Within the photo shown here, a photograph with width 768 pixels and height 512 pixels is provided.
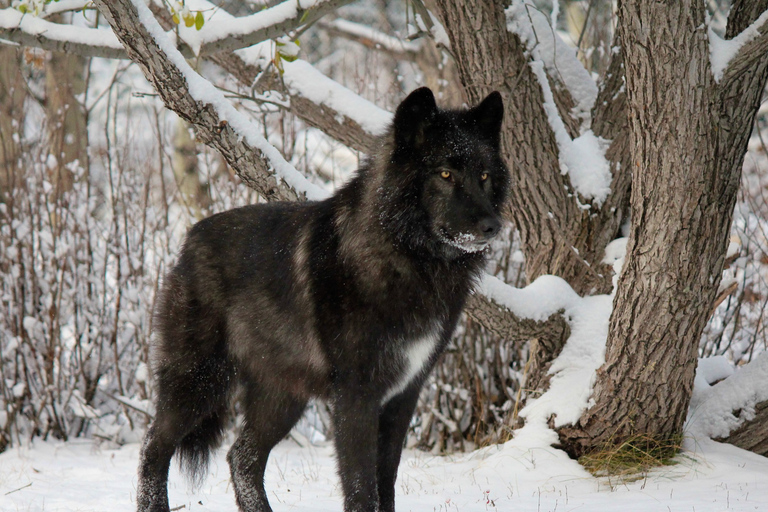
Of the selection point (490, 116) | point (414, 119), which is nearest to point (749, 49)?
point (490, 116)

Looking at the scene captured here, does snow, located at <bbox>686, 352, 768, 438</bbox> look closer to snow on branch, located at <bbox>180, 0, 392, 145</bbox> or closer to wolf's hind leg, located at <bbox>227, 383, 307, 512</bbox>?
wolf's hind leg, located at <bbox>227, 383, 307, 512</bbox>

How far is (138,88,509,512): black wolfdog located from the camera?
3023 mm

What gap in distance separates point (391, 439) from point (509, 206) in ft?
7.16

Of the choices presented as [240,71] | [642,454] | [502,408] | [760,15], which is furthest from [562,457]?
[240,71]

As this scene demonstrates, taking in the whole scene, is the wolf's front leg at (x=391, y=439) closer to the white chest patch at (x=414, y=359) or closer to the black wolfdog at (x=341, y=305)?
the black wolfdog at (x=341, y=305)

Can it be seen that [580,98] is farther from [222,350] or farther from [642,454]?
[222,350]

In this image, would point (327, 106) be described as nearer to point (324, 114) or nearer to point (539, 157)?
point (324, 114)

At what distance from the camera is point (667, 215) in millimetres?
3602

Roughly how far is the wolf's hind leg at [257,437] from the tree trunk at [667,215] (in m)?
1.84

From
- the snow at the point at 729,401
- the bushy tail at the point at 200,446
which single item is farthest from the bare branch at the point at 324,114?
the snow at the point at 729,401

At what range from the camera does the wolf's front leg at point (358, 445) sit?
2998 millimetres

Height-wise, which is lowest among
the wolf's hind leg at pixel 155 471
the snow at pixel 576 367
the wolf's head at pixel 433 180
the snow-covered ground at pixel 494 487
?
the snow-covered ground at pixel 494 487

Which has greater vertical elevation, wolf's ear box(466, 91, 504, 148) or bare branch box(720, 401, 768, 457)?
wolf's ear box(466, 91, 504, 148)

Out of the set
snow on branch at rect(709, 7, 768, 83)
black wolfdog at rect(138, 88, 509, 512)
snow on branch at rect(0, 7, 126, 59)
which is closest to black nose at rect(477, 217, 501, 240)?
black wolfdog at rect(138, 88, 509, 512)
